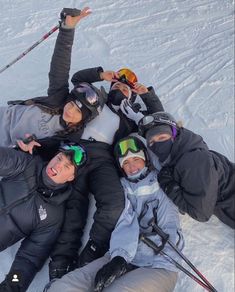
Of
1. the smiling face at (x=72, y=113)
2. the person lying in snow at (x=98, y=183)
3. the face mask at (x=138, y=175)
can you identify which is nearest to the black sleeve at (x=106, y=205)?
the person lying in snow at (x=98, y=183)

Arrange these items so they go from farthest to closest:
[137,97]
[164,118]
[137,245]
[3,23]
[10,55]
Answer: [3,23] < [10,55] < [137,97] < [164,118] < [137,245]

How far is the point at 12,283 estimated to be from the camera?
3529 millimetres

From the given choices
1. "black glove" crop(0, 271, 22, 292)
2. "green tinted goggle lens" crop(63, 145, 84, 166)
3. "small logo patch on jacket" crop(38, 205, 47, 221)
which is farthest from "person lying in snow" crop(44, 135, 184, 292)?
"small logo patch on jacket" crop(38, 205, 47, 221)

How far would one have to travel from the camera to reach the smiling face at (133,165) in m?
3.88

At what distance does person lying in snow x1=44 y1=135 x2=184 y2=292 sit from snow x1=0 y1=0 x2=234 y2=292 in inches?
24.0

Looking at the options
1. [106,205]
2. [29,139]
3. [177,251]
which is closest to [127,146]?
[106,205]

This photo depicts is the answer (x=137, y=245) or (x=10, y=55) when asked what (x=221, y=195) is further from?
(x=10, y=55)

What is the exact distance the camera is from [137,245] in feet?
12.1

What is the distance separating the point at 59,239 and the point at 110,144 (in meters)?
1.00

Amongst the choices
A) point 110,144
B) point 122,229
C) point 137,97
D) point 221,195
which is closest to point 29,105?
point 110,144

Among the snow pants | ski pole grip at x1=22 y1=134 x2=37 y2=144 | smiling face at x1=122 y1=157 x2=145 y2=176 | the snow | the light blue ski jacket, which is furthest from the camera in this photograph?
the snow

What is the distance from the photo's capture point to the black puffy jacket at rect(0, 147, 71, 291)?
143 inches

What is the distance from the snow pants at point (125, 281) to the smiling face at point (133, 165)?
2.59ft

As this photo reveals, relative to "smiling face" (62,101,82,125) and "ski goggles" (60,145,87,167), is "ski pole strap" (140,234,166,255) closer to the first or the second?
"ski goggles" (60,145,87,167)
